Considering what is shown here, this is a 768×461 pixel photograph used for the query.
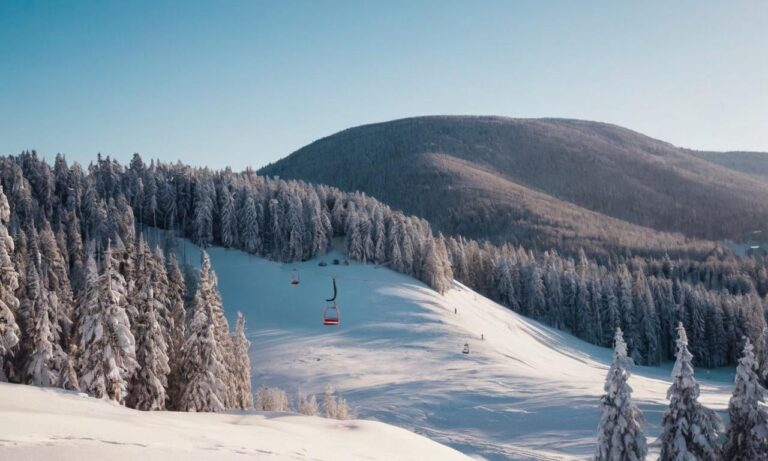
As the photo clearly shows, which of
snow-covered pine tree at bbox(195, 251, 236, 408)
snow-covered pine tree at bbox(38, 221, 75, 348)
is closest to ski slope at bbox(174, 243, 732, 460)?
snow-covered pine tree at bbox(195, 251, 236, 408)

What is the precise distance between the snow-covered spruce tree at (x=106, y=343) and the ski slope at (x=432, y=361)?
1971 centimetres

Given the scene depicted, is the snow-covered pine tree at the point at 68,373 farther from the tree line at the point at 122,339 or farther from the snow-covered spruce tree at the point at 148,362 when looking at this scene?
the snow-covered spruce tree at the point at 148,362

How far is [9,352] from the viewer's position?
78.4 feet

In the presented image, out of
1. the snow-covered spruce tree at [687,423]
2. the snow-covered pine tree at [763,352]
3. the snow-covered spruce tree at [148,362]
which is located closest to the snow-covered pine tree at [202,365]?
the snow-covered spruce tree at [148,362]

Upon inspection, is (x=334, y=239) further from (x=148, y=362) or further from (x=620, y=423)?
(x=620, y=423)

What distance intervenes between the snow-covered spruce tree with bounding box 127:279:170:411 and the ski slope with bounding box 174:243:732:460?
16828 millimetres

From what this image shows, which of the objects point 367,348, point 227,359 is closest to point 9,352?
point 227,359

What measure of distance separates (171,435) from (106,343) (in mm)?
13796

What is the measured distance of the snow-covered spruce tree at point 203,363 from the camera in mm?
27031

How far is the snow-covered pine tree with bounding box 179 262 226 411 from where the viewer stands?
27016 mm

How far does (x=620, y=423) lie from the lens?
1886 centimetres

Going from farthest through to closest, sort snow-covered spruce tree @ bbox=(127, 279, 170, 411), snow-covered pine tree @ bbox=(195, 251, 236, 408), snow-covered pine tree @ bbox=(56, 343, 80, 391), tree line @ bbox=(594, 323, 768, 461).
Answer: snow-covered pine tree @ bbox=(195, 251, 236, 408)
snow-covered spruce tree @ bbox=(127, 279, 170, 411)
snow-covered pine tree @ bbox=(56, 343, 80, 391)
tree line @ bbox=(594, 323, 768, 461)

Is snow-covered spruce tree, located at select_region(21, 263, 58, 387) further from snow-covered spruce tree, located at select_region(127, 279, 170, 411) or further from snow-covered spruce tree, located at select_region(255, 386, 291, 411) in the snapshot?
snow-covered spruce tree, located at select_region(255, 386, 291, 411)

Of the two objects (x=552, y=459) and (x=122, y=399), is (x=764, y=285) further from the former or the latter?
(x=122, y=399)
